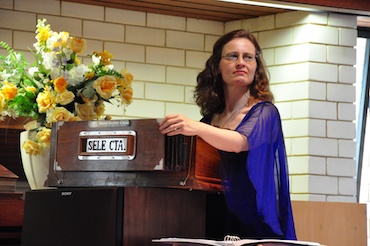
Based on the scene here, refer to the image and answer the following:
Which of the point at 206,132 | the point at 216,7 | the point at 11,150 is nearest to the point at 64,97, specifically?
the point at 11,150

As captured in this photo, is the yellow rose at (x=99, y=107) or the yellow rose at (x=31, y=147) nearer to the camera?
the yellow rose at (x=31, y=147)

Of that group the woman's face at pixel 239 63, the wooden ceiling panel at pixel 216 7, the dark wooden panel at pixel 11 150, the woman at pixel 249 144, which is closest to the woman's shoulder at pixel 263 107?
the woman at pixel 249 144

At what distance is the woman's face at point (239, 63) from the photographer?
7.79 feet

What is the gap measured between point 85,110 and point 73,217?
0.45 m

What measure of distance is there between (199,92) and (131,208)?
0.89m

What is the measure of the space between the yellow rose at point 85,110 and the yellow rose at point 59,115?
6 centimetres

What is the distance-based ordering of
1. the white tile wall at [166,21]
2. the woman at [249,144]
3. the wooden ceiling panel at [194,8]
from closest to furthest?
the woman at [249,144] < the wooden ceiling panel at [194,8] < the white tile wall at [166,21]

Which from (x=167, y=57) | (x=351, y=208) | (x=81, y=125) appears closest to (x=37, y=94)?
(x=81, y=125)

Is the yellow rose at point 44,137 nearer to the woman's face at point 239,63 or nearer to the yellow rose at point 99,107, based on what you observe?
the yellow rose at point 99,107

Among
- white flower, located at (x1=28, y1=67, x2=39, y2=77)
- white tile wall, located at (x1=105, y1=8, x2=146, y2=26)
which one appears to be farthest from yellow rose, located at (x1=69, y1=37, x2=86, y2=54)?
white tile wall, located at (x1=105, y1=8, x2=146, y2=26)

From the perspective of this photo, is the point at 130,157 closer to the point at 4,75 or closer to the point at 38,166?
the point at 38,166

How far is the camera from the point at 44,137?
2.16m

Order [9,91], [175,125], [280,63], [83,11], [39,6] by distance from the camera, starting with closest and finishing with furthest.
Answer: [175,125], [9,91], [39,6], [83,11], [280,63]

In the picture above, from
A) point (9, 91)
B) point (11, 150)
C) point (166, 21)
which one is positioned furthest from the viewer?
point (166, 21)
